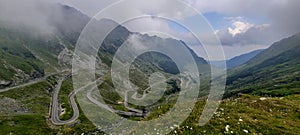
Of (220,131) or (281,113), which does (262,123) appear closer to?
(220,131)

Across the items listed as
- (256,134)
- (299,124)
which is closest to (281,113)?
(299,124)

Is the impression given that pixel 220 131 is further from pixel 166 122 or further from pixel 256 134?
pixel 166 122

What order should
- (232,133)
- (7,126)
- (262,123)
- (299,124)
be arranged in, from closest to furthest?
(232,133) < (262,123) < (299,124) < (7,126)

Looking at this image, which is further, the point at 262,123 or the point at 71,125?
the point at 71,125

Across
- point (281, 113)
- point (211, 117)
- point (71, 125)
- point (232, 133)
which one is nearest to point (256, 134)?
point (232, 133)

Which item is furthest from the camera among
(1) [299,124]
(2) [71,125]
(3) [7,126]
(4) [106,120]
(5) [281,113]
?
(4) [106,120]

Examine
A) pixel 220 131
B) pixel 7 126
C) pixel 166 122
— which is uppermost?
pixel 7 126

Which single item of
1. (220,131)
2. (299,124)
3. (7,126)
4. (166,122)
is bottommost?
(299,124)

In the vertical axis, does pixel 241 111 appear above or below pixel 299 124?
above

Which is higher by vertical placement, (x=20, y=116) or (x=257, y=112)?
(x=20, y=116)
